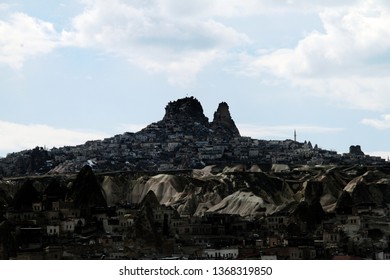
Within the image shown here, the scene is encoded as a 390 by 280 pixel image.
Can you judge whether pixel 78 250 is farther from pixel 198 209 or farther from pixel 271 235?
pixel 198 209

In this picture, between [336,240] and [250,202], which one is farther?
[250,202]

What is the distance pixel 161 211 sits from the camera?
14225 cm

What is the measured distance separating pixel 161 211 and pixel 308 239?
28.7 metres

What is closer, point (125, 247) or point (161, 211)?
point (125, 247)

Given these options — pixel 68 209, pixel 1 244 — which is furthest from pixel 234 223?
pixel 1 244

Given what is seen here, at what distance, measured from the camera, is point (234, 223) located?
5605 inches

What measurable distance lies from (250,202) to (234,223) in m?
48.9

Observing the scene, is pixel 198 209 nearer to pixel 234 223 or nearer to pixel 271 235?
pixel 234 223

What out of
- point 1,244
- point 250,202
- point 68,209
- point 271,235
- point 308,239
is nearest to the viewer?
point 1,244

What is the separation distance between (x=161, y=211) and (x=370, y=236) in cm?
2887
